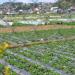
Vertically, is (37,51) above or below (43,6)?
below

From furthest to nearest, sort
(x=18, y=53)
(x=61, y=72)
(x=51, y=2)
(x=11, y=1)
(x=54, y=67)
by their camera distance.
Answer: (x=18, y=53) < (x=54, y=67) < (x=61, y=72) < (x=51, y=2) < (x=11, y=1)

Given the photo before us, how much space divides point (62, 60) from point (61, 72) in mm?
1879

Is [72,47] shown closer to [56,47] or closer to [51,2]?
[56,47]

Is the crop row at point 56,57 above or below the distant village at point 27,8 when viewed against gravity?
below

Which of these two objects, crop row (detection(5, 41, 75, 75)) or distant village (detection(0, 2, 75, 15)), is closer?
distant village (detection(0, 2, 75, 15))

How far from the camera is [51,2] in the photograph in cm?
187

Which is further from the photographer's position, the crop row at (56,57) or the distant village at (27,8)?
the crop row at (56,57)

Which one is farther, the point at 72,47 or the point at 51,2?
the point at 72,47

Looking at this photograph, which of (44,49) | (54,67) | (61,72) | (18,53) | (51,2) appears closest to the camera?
(51,2)

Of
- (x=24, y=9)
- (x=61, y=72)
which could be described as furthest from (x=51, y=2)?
(x=61, y=72)

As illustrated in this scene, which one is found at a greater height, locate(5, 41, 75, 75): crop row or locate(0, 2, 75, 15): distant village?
locate(0, 2, 75, 15): distant village

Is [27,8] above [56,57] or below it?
above

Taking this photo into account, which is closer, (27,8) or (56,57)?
(27,8)

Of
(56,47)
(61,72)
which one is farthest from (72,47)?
(61,72)
